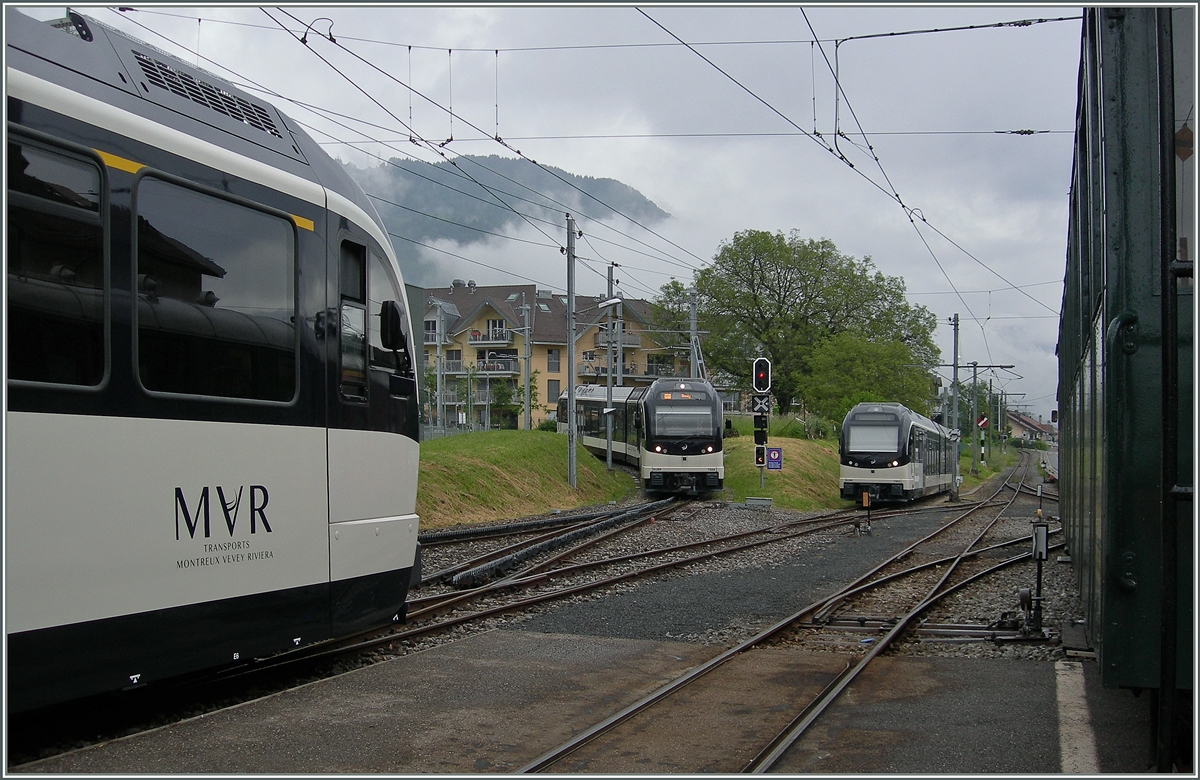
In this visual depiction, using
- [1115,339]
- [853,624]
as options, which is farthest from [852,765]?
[853,624]

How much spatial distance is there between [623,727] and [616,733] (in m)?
→ 0.15

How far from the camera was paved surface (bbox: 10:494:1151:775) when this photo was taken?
5332 millimetres

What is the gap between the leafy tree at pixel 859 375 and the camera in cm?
5278

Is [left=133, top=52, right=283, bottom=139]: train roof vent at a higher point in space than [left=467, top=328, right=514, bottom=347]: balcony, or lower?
lower

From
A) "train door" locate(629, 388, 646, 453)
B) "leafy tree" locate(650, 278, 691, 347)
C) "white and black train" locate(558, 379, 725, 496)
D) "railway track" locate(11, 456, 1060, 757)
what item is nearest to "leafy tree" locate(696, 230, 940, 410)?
"leafy tree" locate(650, 278, 691, 347)

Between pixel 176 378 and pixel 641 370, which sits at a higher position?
pixel 641 370

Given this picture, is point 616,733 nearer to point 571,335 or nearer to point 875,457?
point 571,335

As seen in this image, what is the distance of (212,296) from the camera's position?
18.3ft

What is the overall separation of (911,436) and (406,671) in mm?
27201

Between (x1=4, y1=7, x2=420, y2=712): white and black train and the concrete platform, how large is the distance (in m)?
0.46

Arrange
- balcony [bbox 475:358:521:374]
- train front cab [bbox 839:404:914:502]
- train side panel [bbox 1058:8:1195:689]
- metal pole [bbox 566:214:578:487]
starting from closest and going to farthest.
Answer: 1. train side panel [bbox 1058:8:1195:689]
2. metal pole [bbox 566:214:578:487]
3. train front cab [bbox 839:404:914:502]
4. balcony [bbox 475:358:521:374]

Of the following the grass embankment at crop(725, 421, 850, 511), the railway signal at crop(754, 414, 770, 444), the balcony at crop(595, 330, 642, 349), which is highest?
the balcony at crop(595, 330, 642, 349)

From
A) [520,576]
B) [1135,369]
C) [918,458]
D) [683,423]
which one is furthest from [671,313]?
[1135,369]

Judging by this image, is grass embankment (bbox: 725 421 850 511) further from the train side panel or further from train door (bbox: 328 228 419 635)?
the train side panel
